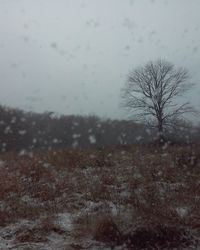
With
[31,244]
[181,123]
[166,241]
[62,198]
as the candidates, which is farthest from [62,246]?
[181,123]

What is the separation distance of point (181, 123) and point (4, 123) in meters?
23.0

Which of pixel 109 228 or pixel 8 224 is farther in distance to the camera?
pixel 8 224

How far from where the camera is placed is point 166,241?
671 centimetres

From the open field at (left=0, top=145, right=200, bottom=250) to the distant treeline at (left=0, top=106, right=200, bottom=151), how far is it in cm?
3427

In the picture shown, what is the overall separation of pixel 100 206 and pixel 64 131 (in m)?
54.7

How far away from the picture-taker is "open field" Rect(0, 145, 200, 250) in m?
6.82

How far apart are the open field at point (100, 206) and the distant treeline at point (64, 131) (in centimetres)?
3427

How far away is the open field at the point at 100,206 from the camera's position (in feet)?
22.4

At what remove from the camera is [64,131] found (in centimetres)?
6316

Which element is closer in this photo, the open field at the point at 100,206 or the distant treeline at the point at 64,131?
the open field at the point at 100,206

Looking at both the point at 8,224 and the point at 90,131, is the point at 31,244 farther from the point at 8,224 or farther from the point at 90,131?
the point at 90,131

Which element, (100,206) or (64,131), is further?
(64,131)

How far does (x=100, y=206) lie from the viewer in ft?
28.5

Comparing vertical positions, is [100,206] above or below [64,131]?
below
